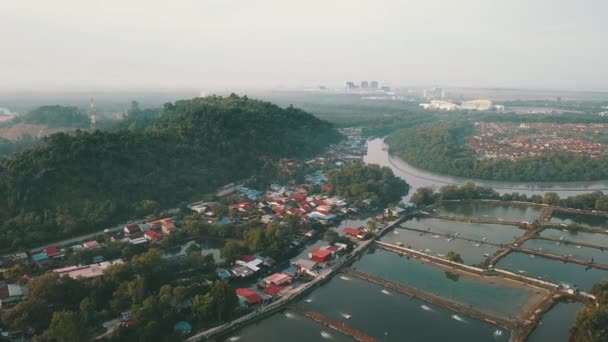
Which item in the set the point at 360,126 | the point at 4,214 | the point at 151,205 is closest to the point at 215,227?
the point at 151,205

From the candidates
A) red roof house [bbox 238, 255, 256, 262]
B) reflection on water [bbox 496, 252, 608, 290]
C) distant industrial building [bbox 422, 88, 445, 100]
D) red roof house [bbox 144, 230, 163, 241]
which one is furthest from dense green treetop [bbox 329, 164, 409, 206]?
distant industrial building [bbox 422, 88, 445, 100]

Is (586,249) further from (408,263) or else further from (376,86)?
(376,86)

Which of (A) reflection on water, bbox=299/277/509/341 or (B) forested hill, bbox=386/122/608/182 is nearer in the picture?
(A) reflection on water, bbox=299/277/509/341

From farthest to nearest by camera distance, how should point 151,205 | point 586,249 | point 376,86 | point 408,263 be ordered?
point 376,86
point 151,205
point 586,249
point 408,263

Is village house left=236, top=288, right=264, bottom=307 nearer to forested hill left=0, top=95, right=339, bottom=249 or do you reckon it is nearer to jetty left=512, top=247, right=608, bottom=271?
forested hill left=0, top=95, right=339, bottom=249

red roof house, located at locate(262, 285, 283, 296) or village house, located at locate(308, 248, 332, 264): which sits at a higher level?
village house, located at locate(308, 248, 332, 264)

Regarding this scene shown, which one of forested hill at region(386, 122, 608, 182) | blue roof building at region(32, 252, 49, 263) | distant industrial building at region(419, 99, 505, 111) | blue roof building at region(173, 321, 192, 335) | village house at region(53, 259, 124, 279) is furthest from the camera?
distant industrial building at region(419, 99, 505, 111)

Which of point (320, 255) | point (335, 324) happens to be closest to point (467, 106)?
point (320, 255)

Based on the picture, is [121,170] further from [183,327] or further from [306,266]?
[183,327]
